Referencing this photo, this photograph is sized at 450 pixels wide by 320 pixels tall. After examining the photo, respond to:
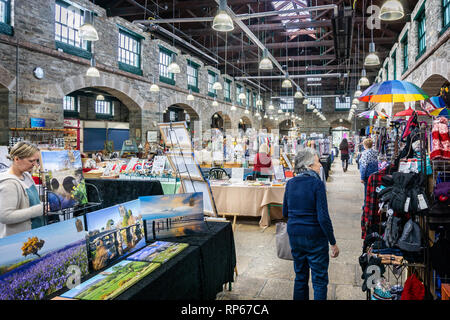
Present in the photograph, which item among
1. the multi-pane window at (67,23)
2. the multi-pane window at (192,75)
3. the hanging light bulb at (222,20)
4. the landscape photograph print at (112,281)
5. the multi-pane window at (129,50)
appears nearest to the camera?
the landscape photograph print at (112,281)

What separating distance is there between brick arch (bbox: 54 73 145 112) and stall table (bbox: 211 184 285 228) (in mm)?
5908

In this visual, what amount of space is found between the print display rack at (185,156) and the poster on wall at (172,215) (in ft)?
1.66

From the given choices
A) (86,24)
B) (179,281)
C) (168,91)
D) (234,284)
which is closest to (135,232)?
(179,281)

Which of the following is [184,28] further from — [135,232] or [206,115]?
[135,232]

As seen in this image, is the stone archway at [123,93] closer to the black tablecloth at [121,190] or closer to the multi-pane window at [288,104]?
the black tablecloth at [121,190]

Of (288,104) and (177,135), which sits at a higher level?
(288,104)

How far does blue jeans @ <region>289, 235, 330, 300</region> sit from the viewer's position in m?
2.39

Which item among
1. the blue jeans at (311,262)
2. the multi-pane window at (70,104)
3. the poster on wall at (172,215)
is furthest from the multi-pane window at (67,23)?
the blue jeans at (311,262)

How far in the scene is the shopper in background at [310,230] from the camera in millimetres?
2373

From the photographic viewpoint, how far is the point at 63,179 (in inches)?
104

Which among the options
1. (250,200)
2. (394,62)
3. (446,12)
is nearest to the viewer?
Answer: (250,200)

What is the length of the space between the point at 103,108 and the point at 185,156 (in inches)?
568

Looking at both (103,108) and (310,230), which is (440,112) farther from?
(103,108)

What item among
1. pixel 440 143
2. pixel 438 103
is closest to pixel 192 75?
pixel 438 103
